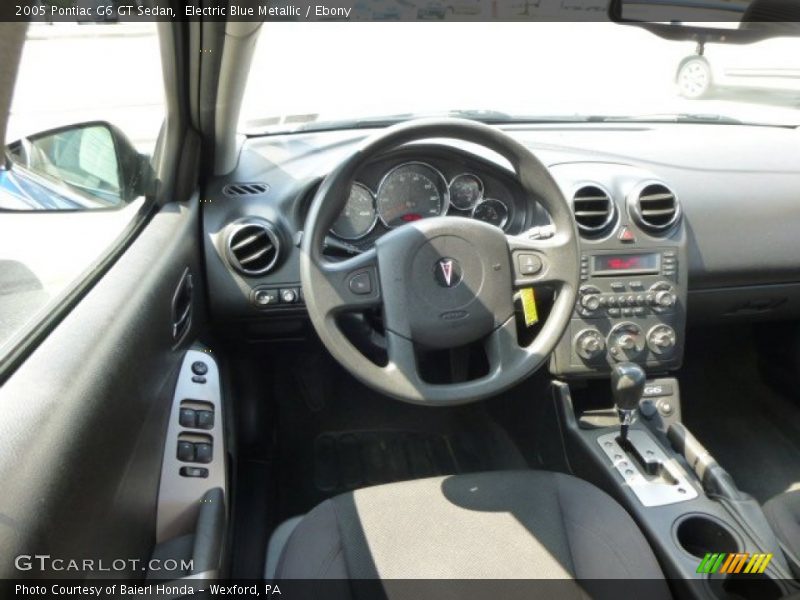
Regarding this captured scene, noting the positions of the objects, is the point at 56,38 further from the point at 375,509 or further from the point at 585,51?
the point at 585,51

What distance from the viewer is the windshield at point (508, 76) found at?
2.74 meters

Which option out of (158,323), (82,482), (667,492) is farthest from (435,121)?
(667,492)

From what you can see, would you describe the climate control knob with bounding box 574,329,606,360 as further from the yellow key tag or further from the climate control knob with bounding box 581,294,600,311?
the yellow key tag

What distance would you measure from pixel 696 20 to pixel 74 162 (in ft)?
5.70

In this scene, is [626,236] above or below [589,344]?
above

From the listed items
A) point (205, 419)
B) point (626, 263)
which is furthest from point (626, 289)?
point (205, 419)

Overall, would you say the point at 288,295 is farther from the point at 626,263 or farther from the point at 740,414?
the point at 740,414

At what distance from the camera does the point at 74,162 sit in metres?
1.96

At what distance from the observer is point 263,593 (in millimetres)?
1917

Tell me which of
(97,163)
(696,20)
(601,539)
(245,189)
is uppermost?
(696,20)

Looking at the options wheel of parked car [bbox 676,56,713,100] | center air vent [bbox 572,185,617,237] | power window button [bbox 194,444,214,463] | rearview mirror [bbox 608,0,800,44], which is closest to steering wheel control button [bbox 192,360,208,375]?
power window button [bbox 194,444,214,463]

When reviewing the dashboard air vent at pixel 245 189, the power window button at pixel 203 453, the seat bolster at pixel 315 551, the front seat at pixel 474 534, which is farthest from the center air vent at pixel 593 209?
the power window button at pixel 203 453

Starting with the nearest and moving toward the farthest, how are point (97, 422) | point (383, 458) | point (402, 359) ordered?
point (97, 422)
point (402, 359)
point (383, 458)

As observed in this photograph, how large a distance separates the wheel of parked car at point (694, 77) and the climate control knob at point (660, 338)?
49.3 inches
